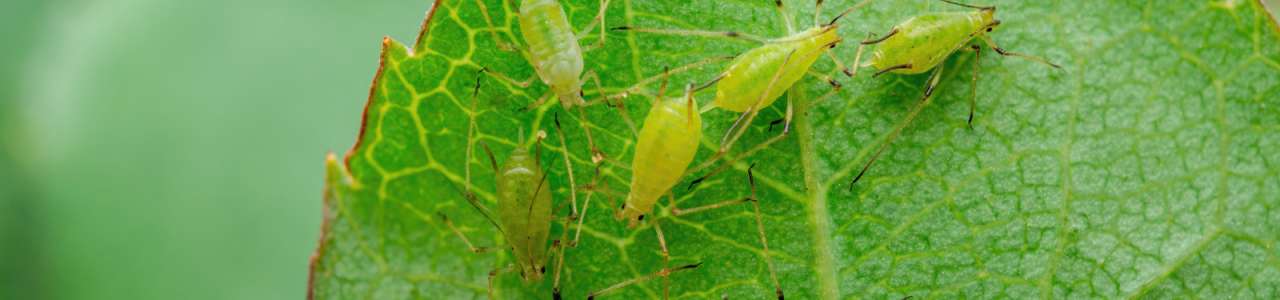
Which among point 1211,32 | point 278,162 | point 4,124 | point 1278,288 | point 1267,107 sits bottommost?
point 1278,288

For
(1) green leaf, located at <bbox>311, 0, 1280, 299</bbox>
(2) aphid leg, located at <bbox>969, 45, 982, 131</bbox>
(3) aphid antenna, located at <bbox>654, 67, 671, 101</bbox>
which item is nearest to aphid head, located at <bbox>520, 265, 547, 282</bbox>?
(1) green leaf, located at <bbox>311, 0, 1280, 299</bbox>

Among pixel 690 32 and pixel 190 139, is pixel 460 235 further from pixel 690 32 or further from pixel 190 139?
pixel 190 139

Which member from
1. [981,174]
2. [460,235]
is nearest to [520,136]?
[460,235]

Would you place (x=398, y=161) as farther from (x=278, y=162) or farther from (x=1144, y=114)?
(x=1144, y=114)

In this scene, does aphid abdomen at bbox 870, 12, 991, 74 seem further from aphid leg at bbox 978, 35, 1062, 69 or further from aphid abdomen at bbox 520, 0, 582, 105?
aphid abdomen at bbox 520, 0, 582, 105

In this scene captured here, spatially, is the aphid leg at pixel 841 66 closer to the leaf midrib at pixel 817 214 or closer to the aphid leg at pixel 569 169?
the leaf midrib at pixel 817 214

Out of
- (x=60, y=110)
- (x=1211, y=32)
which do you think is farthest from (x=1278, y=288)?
(x=60, y=110)
